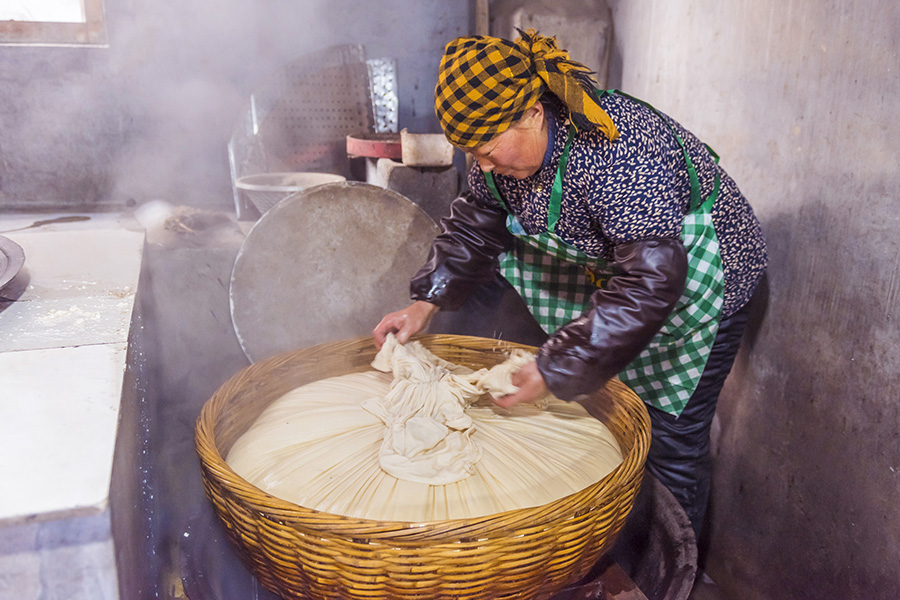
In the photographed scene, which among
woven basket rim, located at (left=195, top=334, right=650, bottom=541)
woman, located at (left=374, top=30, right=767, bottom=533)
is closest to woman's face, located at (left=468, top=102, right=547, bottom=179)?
woman, located at (left=374, top=30, right=767, bottom=533)

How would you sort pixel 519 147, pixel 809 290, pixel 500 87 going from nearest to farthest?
pixel 500 87
pixel 519 147
pixel 809 290

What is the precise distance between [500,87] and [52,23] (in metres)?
2.54

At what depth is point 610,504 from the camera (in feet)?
3.67

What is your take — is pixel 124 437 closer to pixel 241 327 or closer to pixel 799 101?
A: pixel 241 327

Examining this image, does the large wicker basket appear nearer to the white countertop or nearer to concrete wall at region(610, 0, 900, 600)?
the white countertop

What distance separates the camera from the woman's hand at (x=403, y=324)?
1723 millimetres

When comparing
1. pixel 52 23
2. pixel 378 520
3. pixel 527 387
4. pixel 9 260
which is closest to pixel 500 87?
pixel 527 387

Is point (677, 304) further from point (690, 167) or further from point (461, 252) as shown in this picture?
point (461, 252)

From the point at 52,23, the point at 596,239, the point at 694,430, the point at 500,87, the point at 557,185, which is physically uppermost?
the point at 52,23

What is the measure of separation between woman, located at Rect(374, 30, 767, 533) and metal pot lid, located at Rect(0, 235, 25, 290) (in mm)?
917

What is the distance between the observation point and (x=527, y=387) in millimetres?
1374

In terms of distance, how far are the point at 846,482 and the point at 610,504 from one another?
1.05 metres

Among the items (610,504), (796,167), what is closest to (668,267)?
(610,504)

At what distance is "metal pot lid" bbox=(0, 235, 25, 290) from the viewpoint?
1.43 meters
